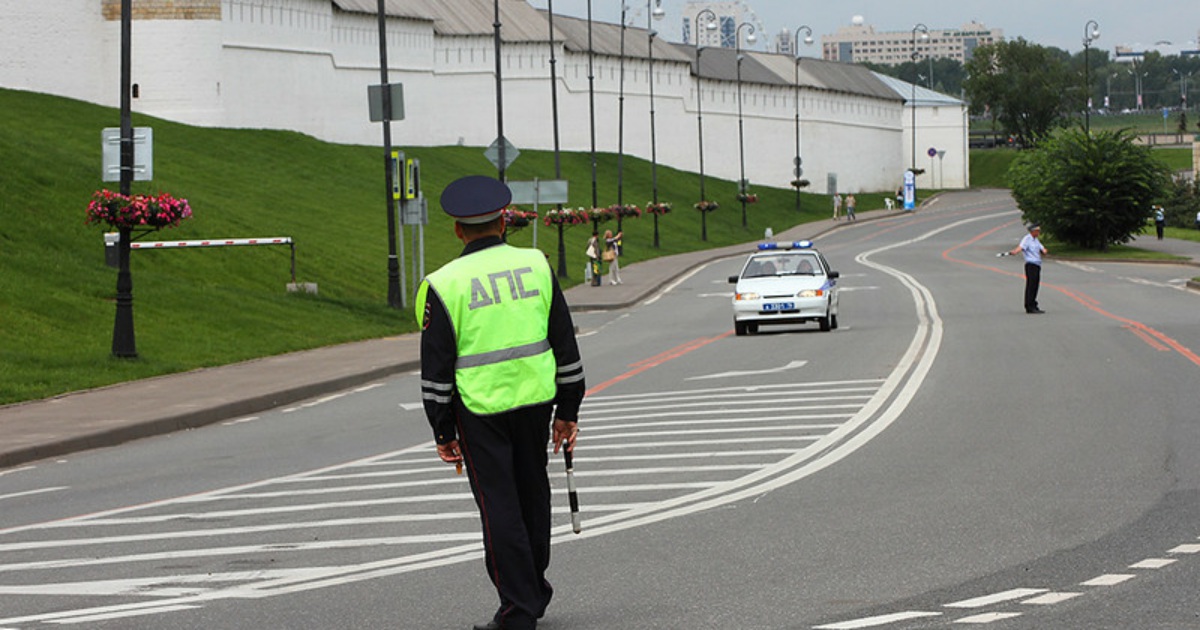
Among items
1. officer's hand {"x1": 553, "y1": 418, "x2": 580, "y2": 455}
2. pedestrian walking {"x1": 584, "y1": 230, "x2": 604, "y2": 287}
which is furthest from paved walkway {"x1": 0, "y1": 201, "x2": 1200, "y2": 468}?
pedestrian walking {"x1": 584, "y1": 230, "x2": 604, "y2": 287}

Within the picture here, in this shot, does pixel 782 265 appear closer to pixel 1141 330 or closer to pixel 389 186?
pixel 1141 330

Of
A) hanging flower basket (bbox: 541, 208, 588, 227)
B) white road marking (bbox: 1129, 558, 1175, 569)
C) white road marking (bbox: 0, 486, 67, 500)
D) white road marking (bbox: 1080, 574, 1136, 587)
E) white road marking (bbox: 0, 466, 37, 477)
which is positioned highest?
hanging flower basket (bbox: 541, 208, 588, 227)

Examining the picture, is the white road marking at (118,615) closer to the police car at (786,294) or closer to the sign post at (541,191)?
the police car at (786,294)

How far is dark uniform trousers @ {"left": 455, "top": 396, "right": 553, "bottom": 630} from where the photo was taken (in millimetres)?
7820

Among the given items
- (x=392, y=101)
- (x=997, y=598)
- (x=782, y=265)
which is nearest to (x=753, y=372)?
(x=782, y=265)

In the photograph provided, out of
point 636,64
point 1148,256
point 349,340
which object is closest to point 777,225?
point 636,64

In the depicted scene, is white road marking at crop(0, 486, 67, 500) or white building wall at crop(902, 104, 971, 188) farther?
white building wall at crop(902, 104, 971, 188)

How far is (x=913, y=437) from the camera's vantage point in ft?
50.5

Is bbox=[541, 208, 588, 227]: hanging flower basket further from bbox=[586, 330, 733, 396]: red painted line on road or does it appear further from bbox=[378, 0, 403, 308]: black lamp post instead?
bbox=[586, 330, 733, 396]: red painted line on road

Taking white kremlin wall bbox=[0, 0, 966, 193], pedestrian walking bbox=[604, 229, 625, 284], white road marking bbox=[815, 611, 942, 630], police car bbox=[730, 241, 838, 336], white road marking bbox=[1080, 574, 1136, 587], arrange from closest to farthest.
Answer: white road marking bbox=[815, 611, 942, 630] → white road marking bbox=[1080, 574, 1136, 587] → police car bbox=[730, 241, 838, 336] → pedestrian walking bbox=[604, 229, 625, 284] → white kremlin wall bbox=[0, 0, 966, 193]

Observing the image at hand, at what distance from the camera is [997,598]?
27.3 ft

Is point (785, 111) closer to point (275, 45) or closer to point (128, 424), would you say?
point (275, 45)

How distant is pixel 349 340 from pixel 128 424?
14.5 metres

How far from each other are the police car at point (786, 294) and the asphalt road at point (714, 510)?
7.73 meters
